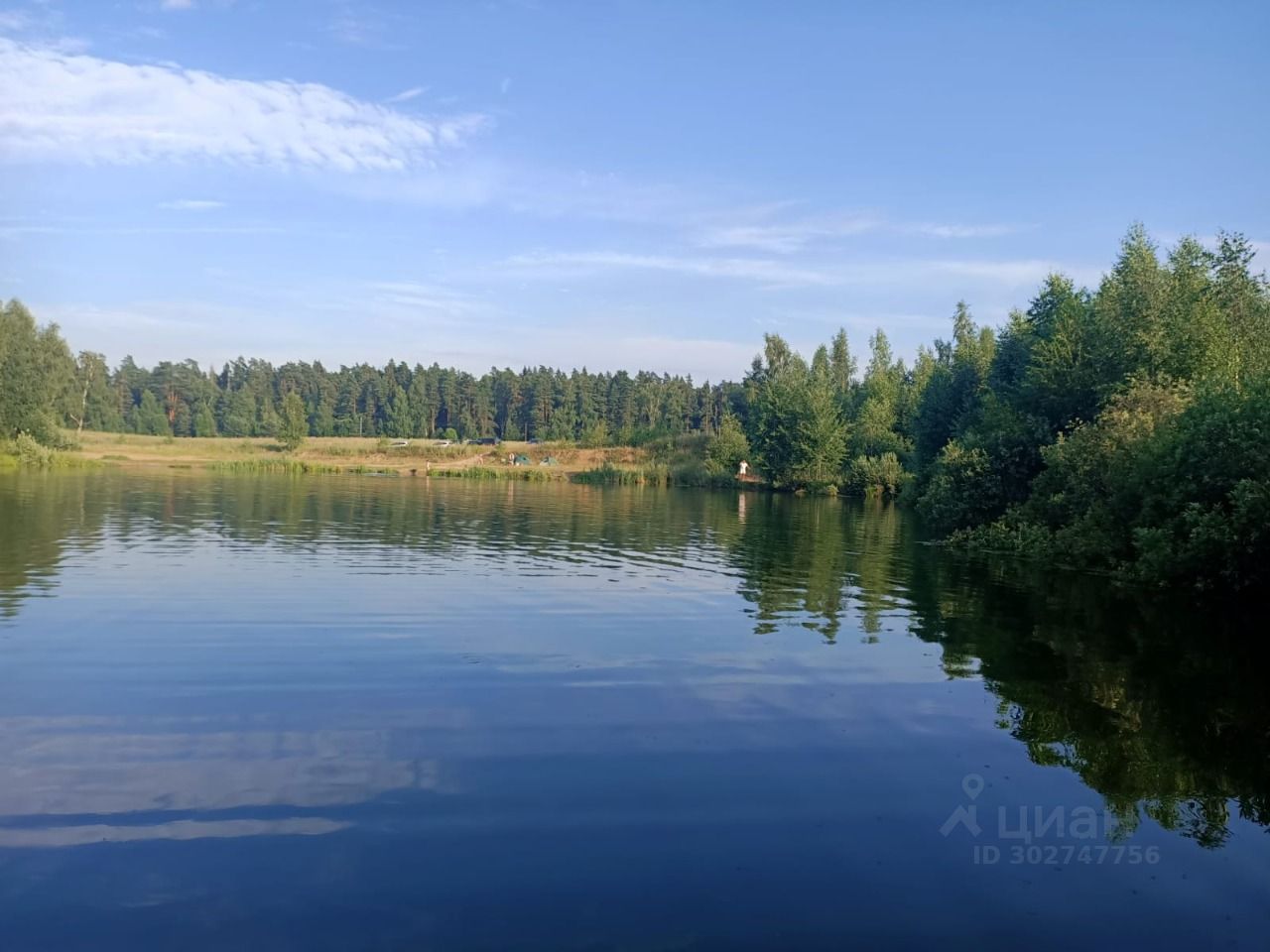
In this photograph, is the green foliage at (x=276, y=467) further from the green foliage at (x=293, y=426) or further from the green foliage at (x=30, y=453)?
the green foliage at (x=293, y=426)

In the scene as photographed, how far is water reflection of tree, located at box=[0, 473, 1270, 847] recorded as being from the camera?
11.9m

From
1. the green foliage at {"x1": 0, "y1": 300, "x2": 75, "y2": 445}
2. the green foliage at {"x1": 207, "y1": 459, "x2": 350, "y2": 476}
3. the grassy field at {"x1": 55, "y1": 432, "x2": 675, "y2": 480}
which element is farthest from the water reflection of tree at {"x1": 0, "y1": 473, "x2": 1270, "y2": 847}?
the grassy field at {"x1": 55, "y1": 432, "x2": 675, "y2": 480}

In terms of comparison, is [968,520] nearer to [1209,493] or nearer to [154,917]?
[1209,493]

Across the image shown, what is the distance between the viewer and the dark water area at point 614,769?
764cm

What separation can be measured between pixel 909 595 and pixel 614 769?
16465 mm

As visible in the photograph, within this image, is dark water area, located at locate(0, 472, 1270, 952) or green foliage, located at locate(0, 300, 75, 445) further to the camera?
green foliage, located at locate(0, 300, 75, 445)

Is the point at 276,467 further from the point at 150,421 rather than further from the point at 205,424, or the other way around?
the point at 150,421

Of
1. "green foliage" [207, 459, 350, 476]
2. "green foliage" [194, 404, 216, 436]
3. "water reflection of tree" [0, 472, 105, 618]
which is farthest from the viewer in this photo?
"green foliage" [194, 404, 216, 436]

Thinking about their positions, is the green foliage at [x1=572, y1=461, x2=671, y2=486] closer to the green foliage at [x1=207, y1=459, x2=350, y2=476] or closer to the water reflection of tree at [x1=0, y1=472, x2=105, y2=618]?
the green foliage at [x1=207, y1=459, x2=350, y2=476]

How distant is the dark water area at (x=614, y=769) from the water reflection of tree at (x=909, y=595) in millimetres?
136

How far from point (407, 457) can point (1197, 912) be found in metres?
117

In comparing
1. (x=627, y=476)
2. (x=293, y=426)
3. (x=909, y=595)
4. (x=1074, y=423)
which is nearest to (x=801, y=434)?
(x=627, y=476)

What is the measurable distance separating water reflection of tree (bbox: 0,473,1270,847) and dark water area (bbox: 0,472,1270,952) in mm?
136

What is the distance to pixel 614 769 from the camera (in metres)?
10.9
